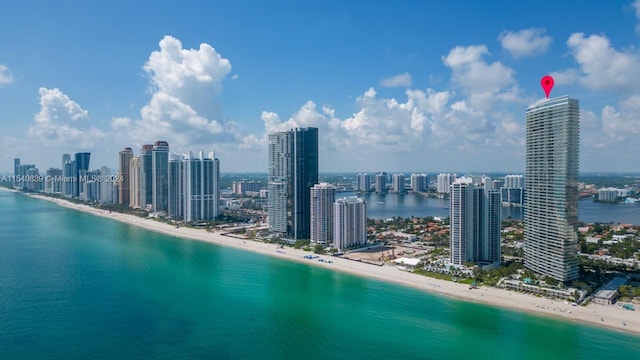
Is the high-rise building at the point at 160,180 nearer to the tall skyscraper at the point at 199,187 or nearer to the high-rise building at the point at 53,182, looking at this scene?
the tall skyscraper at the point at 199,187

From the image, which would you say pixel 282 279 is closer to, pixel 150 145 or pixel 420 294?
pixel 420 294

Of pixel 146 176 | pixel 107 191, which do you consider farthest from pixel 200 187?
pixel 107 191

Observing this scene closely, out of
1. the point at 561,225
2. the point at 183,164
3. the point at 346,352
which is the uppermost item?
the point at 183,164

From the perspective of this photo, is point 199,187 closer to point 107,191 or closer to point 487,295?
point 107,191

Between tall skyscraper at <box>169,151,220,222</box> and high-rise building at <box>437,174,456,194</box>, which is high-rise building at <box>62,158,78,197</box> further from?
high-rise building at <box>437,174,456,194</box>

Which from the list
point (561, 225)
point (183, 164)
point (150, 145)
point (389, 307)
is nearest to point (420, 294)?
point (389, 307)

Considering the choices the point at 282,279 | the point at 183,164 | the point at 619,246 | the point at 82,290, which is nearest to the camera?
the point at 82,290
